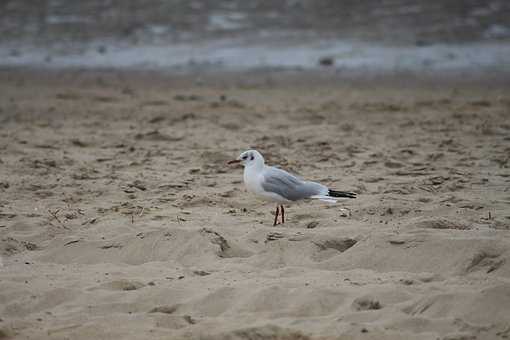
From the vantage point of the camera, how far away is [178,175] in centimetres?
684

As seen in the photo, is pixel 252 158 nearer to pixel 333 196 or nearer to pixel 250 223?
pixel 250 223

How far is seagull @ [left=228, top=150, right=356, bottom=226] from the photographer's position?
18.1 feet

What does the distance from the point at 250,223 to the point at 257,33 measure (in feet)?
35.1

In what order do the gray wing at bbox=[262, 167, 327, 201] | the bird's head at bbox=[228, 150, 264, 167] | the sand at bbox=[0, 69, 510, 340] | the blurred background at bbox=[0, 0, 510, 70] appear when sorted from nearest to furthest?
the sand at bbox=[0, 69, 510, 340] → the gray wing at bbox=[262, 167, 327, 201] → the bird's head at bbox=[228, 150, 264, 167] → the blurred background at bbox=[0, 0, 510, 70]

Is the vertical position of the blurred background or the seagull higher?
the blurred background

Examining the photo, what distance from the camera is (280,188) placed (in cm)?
552

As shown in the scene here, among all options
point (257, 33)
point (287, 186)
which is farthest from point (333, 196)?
point (257, 33)

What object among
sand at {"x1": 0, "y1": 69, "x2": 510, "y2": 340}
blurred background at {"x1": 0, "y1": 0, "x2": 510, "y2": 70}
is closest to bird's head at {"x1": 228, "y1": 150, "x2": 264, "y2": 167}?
sand at {"x1": 0, "y1": 69, "x2": 510, "y2": 340}

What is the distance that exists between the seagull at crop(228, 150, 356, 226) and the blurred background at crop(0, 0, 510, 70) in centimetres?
727

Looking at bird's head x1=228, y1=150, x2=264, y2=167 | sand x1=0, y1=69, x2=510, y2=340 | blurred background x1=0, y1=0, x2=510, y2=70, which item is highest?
blurred background x1=0, y1=0, x2=510, y2=70

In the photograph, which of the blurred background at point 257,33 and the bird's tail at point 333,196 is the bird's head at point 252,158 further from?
the blurred background at point 257,33

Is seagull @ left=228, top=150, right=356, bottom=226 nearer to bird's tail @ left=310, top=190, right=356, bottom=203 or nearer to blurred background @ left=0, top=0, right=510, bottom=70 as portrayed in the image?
bird's tail @ left=310, top=190, right=356, bottom=203

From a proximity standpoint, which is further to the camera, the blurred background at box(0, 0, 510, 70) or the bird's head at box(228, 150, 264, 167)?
the blurred background at box(0, 0, 510, 70)

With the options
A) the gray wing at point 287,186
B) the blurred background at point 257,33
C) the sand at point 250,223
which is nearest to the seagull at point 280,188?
the gray wing at point 287,186
